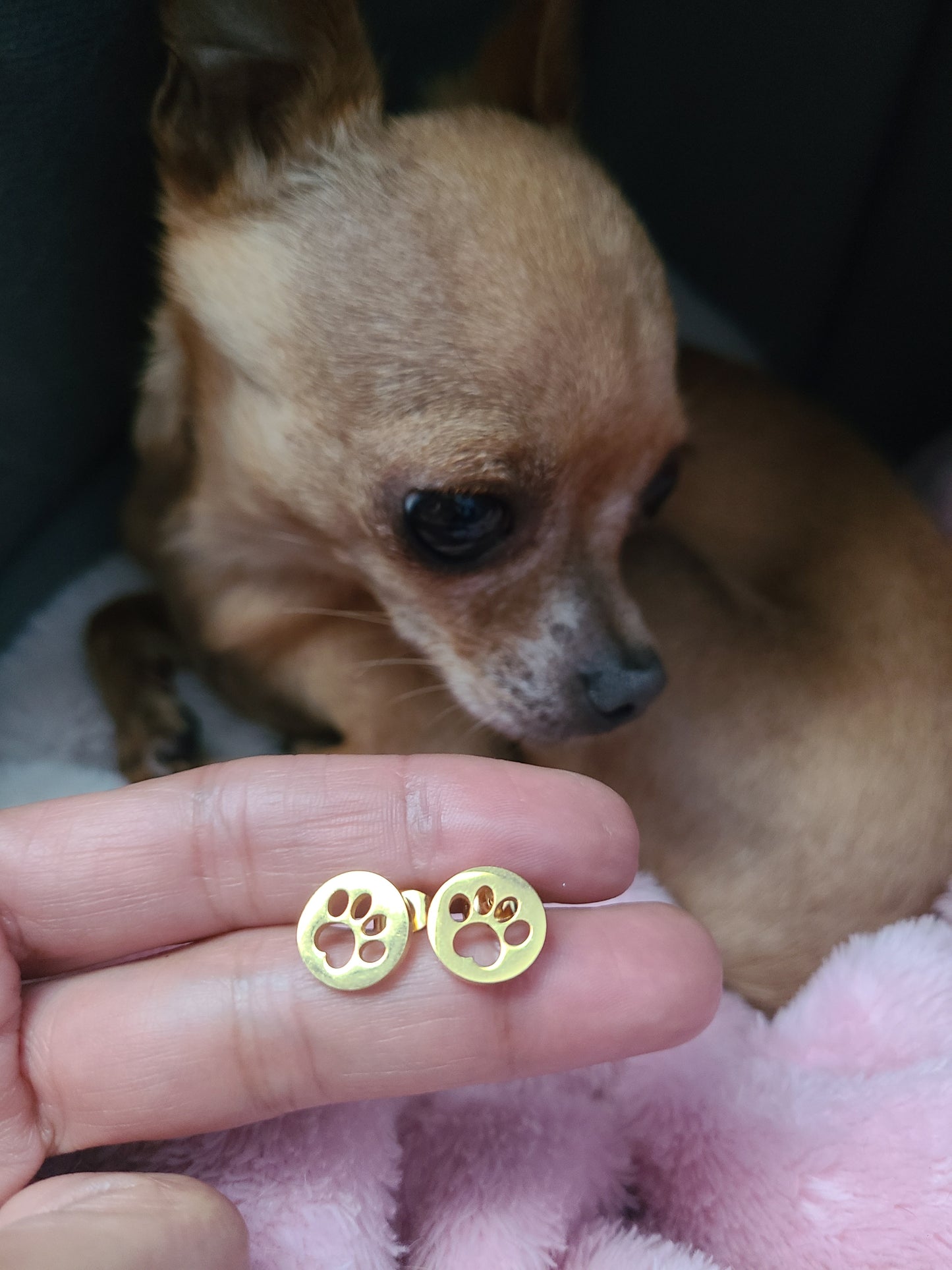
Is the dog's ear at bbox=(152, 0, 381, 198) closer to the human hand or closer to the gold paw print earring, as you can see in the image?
the human hand

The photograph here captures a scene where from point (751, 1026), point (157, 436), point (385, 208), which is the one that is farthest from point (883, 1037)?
point (157, 436)

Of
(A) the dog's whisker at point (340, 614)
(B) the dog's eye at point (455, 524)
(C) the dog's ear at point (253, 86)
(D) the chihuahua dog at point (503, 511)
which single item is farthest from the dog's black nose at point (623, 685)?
(C) the dog's ear at point (253, 86)

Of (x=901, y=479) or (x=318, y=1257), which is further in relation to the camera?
(x=901, y=479)

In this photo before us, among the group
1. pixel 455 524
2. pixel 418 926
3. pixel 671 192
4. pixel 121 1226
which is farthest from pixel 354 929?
pixel 671 192

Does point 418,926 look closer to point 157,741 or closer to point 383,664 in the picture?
point 383,664

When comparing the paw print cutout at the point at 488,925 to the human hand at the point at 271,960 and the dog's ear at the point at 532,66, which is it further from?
the dog's ear at the point at 532,66

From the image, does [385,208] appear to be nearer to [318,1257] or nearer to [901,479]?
[901,479]
